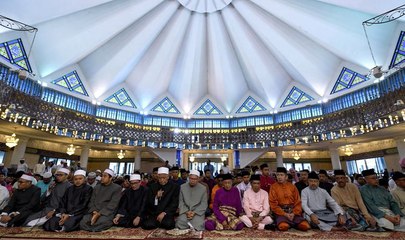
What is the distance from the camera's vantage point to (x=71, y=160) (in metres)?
20.1

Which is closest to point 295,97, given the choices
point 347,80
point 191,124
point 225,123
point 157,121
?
point 347,80

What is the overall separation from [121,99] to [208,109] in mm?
8845

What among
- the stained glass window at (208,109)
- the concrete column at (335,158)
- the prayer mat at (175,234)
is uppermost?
the stained glass window at (208,109)

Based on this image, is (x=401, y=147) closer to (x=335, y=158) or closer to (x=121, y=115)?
(x=335, y=158)

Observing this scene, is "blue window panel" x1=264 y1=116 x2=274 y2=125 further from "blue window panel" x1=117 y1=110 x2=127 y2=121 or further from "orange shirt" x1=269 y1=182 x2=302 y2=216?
"orange shirt" x1=269 y1=182 x2=302 y2=216

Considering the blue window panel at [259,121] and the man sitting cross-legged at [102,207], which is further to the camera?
the blue window panel at [259,121]

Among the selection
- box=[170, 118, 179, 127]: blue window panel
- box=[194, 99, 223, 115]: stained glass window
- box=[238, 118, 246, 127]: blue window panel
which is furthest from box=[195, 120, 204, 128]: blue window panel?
box=[238, 118, 246, 127]: blue window panel

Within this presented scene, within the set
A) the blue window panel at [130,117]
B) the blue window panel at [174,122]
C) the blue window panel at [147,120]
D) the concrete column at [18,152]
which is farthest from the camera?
the blue window panel at [174,122]

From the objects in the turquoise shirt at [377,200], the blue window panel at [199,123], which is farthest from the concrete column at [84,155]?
the turquoise shirt at [377,200]

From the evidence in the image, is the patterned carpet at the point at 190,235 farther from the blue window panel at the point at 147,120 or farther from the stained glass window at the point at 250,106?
the stained glass window at the point at 250,106

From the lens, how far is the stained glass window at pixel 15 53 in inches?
472

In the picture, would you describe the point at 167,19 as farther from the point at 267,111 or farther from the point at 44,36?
the point at 267,111

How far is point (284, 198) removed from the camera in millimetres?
4453

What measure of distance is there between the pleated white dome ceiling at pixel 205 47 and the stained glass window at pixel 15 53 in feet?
1.46
